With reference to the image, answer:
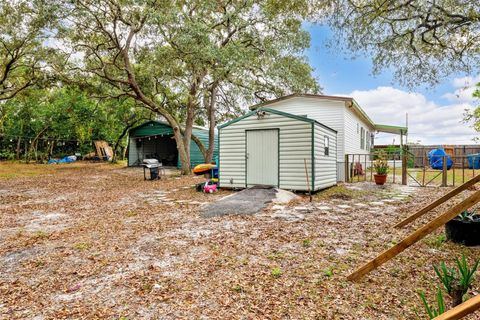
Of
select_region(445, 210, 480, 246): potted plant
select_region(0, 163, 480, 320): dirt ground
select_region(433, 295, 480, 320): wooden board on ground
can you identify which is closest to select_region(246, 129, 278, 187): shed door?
select_region(0, 163, 480, 320): dirt ground

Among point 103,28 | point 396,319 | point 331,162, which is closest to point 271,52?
point 331,162

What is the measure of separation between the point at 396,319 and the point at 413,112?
2599 centimetres

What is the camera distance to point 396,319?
2.15 m

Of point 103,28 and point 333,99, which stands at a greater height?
point 103,28

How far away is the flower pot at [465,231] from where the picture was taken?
368 cm

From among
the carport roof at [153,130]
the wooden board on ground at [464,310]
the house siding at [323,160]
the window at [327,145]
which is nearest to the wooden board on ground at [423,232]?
the wooden board on ground at [464,310]

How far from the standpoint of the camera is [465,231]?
12.2 feet

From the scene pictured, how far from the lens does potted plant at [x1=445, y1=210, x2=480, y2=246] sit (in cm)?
368

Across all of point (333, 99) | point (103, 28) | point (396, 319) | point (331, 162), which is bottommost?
point (396, 319)

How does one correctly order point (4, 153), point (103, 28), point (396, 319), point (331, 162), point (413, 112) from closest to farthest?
point (396, 319) < point (331, 162) < point (103, 28) < point (4, 153) < point (413, 112)

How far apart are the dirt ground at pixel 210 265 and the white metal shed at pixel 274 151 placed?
2300 millimetres

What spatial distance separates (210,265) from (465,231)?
3.36 meters

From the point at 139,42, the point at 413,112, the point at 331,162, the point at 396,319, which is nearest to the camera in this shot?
the point at 396,319

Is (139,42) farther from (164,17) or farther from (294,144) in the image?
(294,144)
